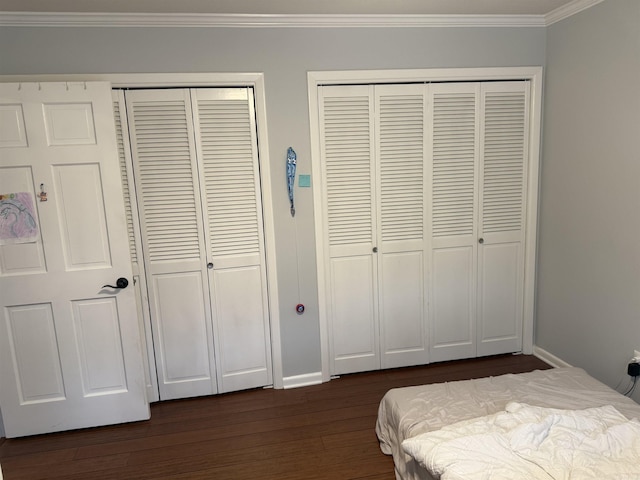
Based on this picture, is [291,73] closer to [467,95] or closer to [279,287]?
[467,95]

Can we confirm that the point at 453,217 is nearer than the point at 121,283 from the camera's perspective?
No

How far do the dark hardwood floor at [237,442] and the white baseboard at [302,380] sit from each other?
4 cm

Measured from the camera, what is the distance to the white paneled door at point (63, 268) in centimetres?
235

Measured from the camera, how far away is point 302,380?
9.95ft

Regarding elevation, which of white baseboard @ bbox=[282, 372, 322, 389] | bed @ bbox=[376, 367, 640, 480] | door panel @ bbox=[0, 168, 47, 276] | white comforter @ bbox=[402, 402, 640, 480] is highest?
door panel @ bbox=[0, 168, 47, 276]

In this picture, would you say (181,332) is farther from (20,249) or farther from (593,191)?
(593,191)

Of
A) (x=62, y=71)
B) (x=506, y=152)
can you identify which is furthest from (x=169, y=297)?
(x=506, y=152)

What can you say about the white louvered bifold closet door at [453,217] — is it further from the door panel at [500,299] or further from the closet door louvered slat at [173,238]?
the closet door louvered slat at [173,238]

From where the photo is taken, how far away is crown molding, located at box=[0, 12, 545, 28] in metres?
2.40

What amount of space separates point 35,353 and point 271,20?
251 cm

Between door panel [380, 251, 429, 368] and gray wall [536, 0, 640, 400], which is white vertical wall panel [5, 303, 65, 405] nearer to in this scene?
door panel [380, 251, 429, 368]

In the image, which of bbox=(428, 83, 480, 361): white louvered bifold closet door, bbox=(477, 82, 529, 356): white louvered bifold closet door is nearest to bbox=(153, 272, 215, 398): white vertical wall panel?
bbox=(428, 83, 480, 361): white louvered bifold closet door

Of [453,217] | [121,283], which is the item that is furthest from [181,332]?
[453,217]

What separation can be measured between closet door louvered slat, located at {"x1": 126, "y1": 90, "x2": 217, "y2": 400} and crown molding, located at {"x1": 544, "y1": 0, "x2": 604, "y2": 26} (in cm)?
248
